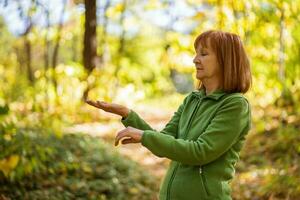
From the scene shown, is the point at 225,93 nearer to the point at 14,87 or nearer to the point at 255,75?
the point at 14,87

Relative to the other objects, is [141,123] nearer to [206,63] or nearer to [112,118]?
[206,63]

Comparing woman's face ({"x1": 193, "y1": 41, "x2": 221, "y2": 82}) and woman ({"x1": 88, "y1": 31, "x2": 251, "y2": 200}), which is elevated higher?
woman's face ({"x1": 193, "y1": 41, "x2": 221, "y2": 82})

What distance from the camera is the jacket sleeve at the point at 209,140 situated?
2.04 meters

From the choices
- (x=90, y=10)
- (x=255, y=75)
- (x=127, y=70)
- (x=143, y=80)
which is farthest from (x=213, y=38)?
(x=143, y=80)

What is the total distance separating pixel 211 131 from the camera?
2.08 m

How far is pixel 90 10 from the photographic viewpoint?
171 inches

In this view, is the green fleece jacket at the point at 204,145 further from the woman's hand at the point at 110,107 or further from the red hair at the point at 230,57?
the woman's hand at the point at 110,107

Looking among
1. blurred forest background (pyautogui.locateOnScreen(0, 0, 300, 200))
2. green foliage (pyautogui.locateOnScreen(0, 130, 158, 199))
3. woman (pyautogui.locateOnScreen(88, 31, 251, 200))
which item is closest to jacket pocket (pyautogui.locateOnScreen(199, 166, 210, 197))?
woman (pyautogui.locateOnScreen(88, 31, 251, 200))

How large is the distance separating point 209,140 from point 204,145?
3 cm

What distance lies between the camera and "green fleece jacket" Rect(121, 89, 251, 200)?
2.05 metres

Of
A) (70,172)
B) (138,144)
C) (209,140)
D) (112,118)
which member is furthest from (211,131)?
(112,118)

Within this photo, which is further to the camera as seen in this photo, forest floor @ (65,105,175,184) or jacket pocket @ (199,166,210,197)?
forest floor @ (65,105,175,184)

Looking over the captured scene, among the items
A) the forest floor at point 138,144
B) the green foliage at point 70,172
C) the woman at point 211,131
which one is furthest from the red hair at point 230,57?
the forest floor at point 138,144

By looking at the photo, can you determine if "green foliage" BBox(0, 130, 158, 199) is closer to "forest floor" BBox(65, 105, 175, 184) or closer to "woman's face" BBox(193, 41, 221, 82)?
"forest floor" BBox(65, 105, 175, 184)
